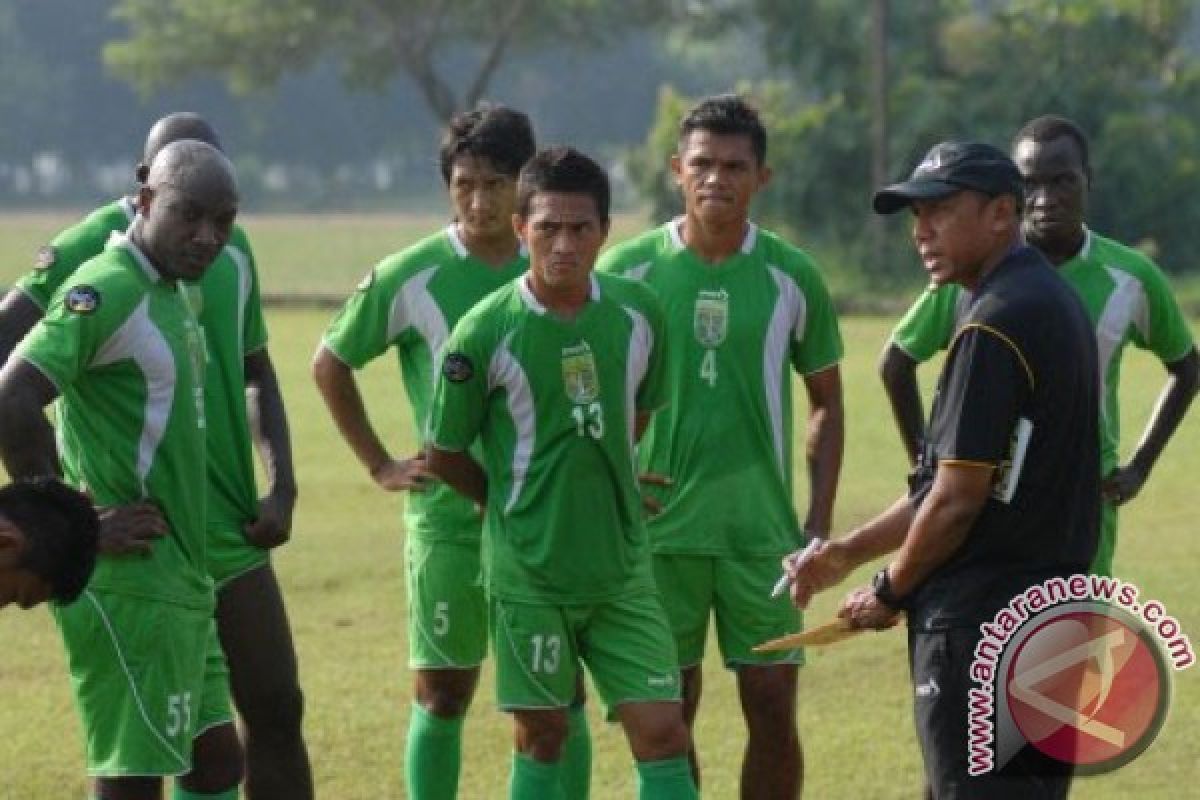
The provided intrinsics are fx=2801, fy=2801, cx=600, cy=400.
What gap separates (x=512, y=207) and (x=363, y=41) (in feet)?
197

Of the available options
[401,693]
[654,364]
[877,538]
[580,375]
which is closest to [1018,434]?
[877,538]

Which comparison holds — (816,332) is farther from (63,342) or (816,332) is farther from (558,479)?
(63,342)

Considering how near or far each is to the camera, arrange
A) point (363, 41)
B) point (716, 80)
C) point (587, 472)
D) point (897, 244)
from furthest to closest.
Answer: point (716, 80), point (363, 41), point (897, 244), point (587, 472)

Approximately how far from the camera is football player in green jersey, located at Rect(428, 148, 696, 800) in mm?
8328

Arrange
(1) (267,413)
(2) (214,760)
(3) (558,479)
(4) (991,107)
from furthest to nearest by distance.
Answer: (4) (991,107) < (1) (267,413) < (3) (558,479) < (2) (214,760)

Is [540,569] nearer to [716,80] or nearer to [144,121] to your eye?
[144,121]

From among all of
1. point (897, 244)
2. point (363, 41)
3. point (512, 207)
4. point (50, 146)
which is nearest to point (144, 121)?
point (50, 146)

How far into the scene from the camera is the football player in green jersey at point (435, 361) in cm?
920

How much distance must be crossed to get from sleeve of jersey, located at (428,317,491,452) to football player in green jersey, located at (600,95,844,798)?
3.12ft

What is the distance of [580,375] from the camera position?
27.4 ft

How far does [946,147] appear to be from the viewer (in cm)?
732

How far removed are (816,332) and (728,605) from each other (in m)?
0.96

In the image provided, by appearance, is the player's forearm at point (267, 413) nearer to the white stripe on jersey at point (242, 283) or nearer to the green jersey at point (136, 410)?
the white stripe on jersey at point (242, 283)

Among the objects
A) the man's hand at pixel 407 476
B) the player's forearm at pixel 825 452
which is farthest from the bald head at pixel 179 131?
the player's forearm at pixel 825 452
